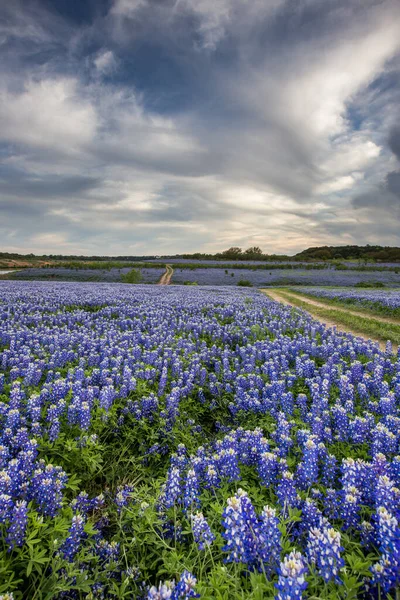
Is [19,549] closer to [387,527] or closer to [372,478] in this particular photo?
[387,527]

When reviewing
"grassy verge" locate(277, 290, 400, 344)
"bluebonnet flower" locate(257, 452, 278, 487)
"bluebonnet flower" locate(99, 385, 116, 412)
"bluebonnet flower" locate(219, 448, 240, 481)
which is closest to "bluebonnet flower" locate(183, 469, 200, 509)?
"bluebonnet flower" locate(219, 448, 240, 481)

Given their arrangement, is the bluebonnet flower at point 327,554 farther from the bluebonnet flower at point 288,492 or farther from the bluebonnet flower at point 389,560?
the bluebonnet flower at point 288,492

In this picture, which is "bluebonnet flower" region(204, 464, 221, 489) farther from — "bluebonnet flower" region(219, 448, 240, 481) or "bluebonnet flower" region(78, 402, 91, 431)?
"bluebonnet flower" region(78, 402, 91, 431)

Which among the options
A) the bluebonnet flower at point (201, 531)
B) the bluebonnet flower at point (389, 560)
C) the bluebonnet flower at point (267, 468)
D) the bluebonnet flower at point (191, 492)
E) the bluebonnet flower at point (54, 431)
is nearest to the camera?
the bluebonnet flower at point (389, 560)

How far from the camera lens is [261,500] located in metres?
3.23

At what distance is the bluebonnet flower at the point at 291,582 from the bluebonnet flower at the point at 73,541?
1771mm

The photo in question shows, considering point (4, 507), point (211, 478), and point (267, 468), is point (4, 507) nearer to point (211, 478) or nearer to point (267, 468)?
point (211, 478)

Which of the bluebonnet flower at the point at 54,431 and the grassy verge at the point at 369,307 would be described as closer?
the bluebonnet flower at the point at 54,431

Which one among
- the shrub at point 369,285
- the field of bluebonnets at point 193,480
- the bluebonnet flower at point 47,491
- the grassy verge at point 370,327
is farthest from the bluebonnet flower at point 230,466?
the shrub at point 369,285

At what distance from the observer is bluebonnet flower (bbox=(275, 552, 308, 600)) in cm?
178

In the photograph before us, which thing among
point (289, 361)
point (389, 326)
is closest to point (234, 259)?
point (389, 326)

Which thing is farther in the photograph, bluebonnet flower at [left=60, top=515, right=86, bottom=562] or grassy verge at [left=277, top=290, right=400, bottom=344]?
grassy verge at [left=277, top=290, right=400, bottom=344]

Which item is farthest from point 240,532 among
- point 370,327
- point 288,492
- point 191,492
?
point 370,327

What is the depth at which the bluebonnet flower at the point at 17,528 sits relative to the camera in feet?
8.07
